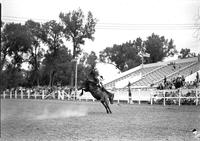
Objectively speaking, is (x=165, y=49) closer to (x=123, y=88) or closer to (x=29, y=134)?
(x=123, y=88)

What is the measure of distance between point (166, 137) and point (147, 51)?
25.8 m

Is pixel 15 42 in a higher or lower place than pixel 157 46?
lower

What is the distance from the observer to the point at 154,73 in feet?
108

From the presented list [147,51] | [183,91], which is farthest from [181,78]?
[147,51]

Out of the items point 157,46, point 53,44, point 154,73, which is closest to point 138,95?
point 154,73

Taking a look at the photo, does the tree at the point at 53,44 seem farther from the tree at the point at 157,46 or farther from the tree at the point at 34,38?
the tree at the point at 157,46

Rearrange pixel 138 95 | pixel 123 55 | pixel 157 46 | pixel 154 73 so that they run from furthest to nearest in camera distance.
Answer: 1. pixel 123 55
2. pixel 157 46
3. pixel 154 73
4. pixel 138 95

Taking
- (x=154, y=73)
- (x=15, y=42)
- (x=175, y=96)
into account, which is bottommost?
(x=175, y=96)

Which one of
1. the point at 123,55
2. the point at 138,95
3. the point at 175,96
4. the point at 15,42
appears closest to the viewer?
the point at 15,42

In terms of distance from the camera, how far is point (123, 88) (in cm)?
3494

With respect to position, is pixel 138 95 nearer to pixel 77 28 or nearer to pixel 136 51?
pixel 136 51

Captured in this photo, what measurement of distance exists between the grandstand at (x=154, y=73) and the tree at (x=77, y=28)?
6062 mm

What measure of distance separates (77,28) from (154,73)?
1359cm

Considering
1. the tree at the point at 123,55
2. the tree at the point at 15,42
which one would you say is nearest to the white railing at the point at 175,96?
the tree at the point at 123,55
